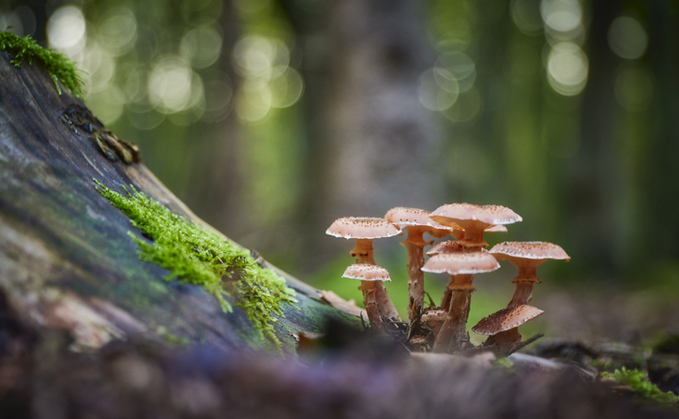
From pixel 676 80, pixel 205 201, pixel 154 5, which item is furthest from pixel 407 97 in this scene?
pixel 154 5

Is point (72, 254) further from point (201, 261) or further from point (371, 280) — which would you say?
point (371, 280)

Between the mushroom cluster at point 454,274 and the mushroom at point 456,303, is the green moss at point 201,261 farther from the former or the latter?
the mushroom at point 456,303

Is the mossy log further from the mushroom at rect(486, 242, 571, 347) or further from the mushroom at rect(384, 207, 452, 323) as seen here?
the mushroom at rect(486, 242, 571, 347)

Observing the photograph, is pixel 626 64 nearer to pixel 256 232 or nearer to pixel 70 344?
pixel 256 232

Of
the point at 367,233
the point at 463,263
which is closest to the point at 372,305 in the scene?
the point at 367,233

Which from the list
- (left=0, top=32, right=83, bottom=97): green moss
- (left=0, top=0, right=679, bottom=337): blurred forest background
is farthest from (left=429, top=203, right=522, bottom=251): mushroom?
(left=0, top=0, right=679, bottom=337): blurred forest background
